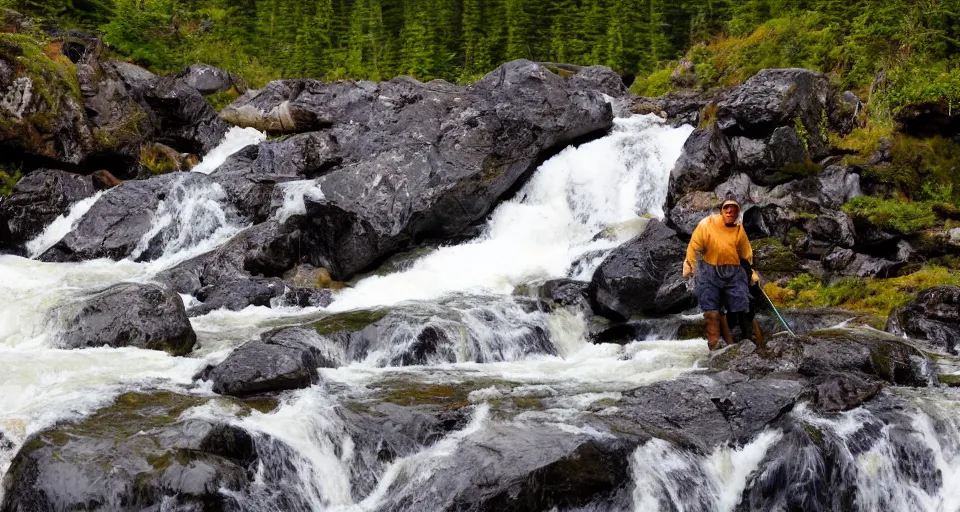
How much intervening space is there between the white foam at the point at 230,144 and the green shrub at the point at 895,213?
53.0 feet

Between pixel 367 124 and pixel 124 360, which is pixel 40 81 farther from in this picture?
pixel 124 360

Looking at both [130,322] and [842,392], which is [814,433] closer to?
[842,392]

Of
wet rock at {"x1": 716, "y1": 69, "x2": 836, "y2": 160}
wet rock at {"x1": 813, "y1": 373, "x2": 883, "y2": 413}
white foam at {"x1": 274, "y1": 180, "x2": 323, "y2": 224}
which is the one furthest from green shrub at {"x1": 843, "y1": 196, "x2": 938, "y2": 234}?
white foam at {"x1": 274, "y1": 180, "x2": 323, "y2": 224}

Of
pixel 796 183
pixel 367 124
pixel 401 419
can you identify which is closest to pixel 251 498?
pixel 401 419

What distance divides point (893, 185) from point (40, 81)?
2068 centimetres

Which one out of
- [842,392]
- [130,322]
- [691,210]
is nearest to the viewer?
[842,392]

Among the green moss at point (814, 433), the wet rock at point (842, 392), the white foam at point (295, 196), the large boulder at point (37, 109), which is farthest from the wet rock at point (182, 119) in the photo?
the green moss at point (814, 433)

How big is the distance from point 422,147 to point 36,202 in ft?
31.8

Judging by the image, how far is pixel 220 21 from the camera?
1323 inches

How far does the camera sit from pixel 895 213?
45.5 feet

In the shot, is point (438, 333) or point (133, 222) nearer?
point (438, 333)

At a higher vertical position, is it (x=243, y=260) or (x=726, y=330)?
(x=726, y=330)

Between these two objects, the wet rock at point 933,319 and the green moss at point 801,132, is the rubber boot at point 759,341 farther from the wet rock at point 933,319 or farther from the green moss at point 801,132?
the green moss at point 801,132

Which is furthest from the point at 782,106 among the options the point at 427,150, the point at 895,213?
the point at 427,150
